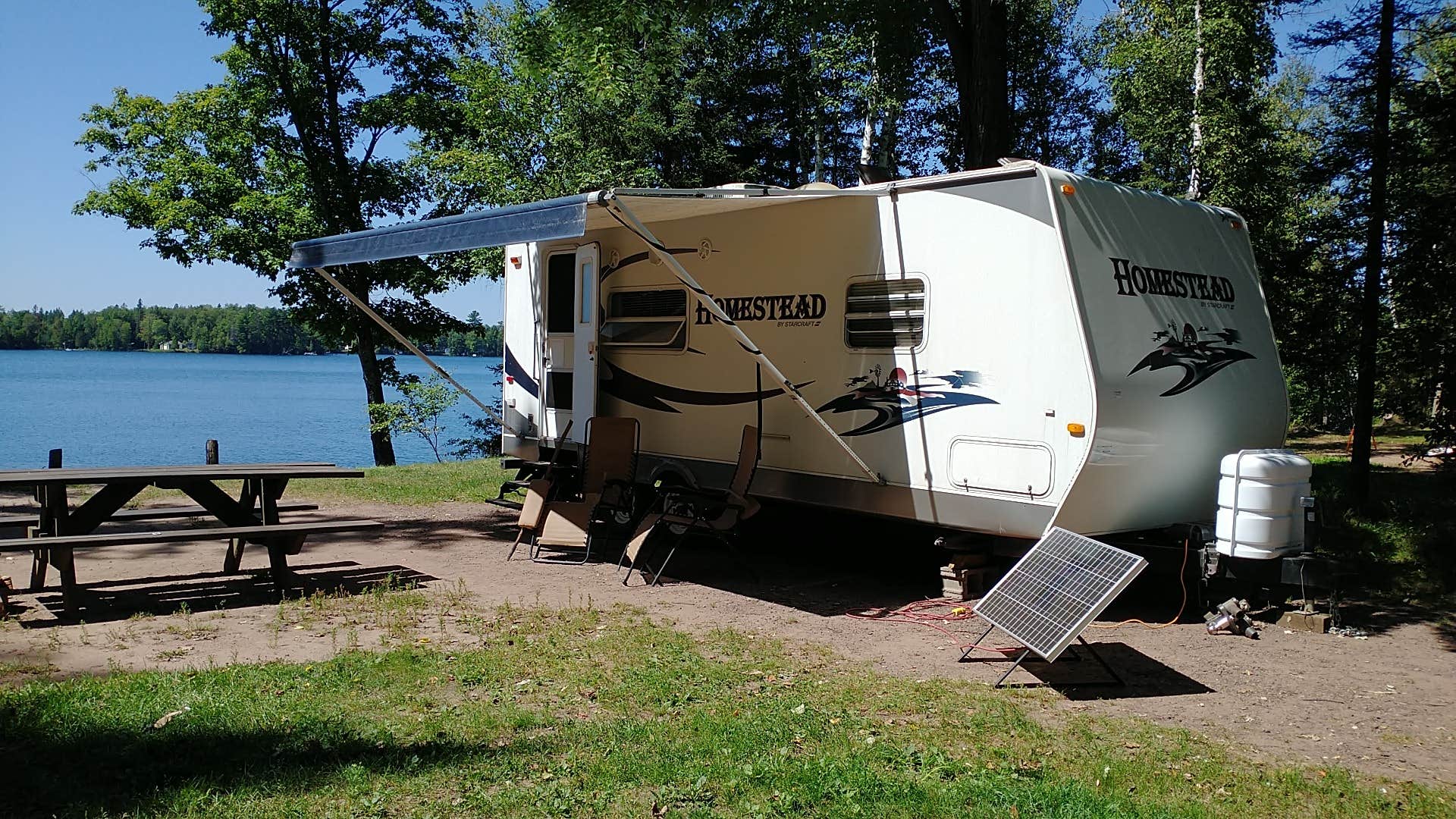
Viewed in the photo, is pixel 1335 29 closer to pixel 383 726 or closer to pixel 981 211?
pixel 981 211

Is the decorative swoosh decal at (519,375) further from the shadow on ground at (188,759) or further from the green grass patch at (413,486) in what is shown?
the shadow on ground at (188,759)

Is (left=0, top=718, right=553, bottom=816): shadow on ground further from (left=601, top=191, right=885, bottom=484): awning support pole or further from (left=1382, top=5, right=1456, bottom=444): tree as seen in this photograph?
(left=1382, top=5, right=1456, bottom=444): tree

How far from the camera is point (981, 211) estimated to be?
21.8 feet

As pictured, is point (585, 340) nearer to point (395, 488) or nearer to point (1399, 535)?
point (395, 488)

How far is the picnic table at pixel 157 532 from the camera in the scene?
623 centimetres

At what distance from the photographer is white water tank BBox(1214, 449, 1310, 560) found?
248 inches

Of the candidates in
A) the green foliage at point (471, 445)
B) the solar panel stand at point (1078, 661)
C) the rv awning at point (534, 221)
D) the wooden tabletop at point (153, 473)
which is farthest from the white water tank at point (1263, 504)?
the green foliage at point (471, 445)

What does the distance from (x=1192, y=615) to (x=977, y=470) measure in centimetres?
174

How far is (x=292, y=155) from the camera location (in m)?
18.1

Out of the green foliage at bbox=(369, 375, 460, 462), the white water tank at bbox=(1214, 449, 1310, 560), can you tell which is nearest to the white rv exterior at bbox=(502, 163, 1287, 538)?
the white water tank at bbox=(1214, 449, 1310, 560)

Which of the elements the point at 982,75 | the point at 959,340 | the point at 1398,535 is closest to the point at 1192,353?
the point at 959,340

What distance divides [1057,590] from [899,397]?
2.05 meters

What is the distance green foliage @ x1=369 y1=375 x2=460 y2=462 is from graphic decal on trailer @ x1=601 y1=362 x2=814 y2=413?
31.7 feet

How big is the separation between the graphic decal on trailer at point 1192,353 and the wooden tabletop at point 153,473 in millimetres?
5292
